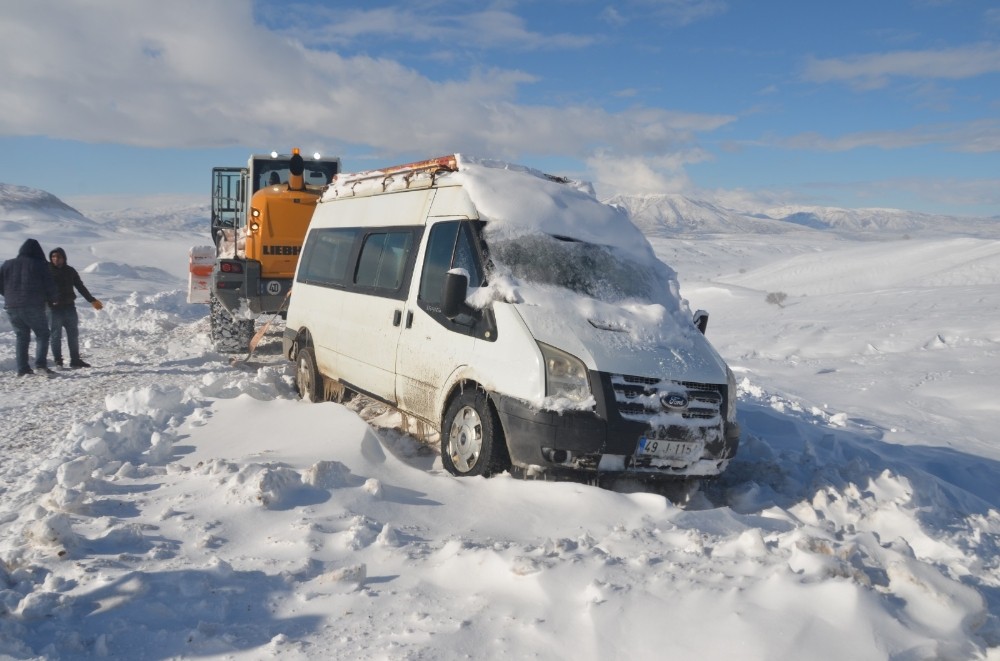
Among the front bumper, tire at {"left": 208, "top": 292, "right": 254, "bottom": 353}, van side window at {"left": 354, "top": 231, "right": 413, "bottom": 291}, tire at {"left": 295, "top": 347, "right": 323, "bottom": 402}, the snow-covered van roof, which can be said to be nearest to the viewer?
the front bumper

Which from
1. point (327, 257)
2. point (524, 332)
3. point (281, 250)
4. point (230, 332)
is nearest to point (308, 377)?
point (327, 257)

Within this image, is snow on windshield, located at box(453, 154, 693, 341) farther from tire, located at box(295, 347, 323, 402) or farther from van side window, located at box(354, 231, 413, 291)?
tire, located at box(295, 347, 323, 402)

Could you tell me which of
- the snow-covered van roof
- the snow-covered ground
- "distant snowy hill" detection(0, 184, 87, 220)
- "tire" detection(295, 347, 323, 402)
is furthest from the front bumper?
"distant snowy hill" detection(0, 184, 87, 220)

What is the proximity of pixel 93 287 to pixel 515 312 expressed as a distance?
24.9 metres

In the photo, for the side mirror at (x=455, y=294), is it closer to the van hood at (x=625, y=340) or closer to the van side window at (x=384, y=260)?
the van hood at (x=625, y=340)

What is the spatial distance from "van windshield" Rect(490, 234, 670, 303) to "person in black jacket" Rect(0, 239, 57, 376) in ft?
23.2

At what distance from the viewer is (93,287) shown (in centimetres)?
2591

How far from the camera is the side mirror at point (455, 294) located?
16.9 feet

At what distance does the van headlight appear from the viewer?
4711 millimetres

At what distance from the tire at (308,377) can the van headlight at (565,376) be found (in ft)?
11.8

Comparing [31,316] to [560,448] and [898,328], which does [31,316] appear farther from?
[898,328]

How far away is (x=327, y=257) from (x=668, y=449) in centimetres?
431

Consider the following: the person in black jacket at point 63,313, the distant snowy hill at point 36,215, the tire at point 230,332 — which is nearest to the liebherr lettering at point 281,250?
the tire at point 230,332

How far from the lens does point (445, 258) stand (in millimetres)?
5695
